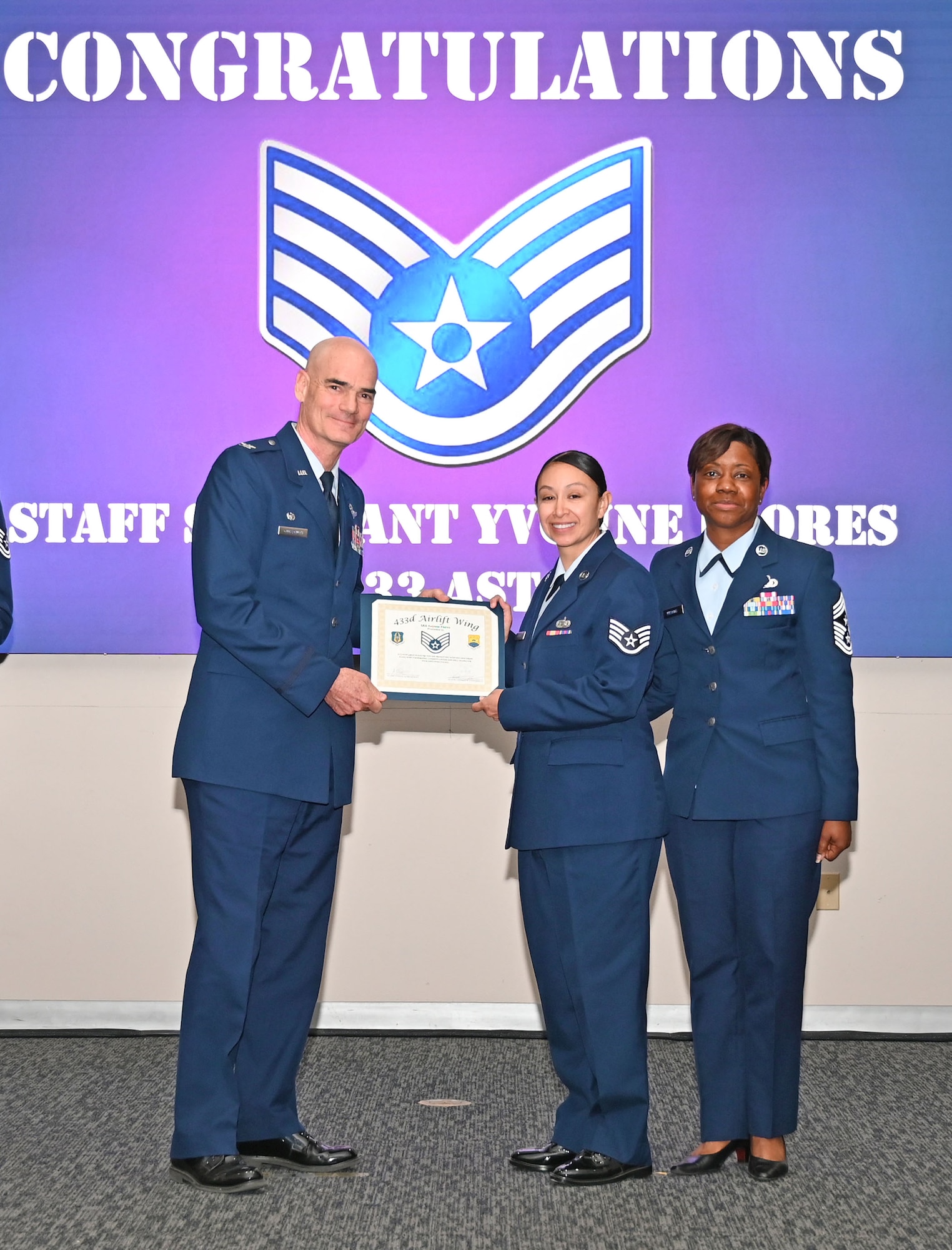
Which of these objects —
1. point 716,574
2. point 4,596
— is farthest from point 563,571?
point 4,596

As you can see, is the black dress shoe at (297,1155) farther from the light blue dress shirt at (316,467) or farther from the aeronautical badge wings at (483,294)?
the aeronautical badge wings at (483,294)

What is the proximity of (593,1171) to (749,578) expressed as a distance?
54.6 inches

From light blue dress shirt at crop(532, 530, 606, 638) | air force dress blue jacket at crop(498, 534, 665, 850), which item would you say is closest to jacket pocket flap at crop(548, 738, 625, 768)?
air force dress blue jacket at crop(498, 534, 665, 850)

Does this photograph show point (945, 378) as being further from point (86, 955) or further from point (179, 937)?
point (86, 955)

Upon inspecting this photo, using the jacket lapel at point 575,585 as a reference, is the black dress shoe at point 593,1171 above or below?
below

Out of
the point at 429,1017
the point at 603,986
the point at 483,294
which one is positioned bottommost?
the point at 429,1017

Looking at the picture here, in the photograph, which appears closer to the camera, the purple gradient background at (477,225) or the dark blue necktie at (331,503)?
the dark blue necktie at (331,503)

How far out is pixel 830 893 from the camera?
4262 mm

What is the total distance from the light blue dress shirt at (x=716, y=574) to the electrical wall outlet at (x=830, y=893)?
5.27 ft

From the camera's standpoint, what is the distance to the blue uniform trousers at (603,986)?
2822mm

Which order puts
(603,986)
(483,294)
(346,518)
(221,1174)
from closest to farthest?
1. (221,1174)
2. (603,986)
3. (346,518)
4. (483,294)

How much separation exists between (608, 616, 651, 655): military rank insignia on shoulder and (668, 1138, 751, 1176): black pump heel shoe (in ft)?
3.88

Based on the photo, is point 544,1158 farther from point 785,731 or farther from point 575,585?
point 575,585

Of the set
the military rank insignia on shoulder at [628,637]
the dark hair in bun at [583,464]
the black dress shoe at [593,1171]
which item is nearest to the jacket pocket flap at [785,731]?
the military rank insignia on shoulder at [628,637]
